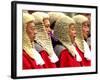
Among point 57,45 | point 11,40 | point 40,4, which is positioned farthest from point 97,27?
point 11,40

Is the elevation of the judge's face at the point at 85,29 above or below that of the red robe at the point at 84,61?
above

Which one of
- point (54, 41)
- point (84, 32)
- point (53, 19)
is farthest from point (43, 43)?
point (84, 32)

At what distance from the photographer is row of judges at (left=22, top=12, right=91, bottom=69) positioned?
1801 millimetres

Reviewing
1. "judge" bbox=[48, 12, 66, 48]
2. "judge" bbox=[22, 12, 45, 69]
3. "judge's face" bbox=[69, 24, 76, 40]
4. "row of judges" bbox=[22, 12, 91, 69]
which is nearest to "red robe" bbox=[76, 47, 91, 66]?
"row of judges" bbox=[22, 12, 91, 69]

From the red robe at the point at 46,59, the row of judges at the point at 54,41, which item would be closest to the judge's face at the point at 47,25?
the row of judges at the point at 54,41

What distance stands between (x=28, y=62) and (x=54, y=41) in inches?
9.6

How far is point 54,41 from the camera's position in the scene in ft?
6.15

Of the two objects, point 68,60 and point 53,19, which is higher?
point 53,19

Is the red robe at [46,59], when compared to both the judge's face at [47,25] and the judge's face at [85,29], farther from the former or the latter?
the judge's face at [85,29]

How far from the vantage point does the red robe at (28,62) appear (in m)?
1.78

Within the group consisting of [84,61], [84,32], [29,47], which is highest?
[84,32]

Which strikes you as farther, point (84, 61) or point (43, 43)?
point (84, 61)

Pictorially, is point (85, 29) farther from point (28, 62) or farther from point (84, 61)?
point (28, 62)

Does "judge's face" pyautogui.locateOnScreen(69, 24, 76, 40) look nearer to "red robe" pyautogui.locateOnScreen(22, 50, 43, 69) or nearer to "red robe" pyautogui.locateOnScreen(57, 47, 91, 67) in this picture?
"red robe" pyautogui.locateOnScreen(57, 47, 91, 67)
